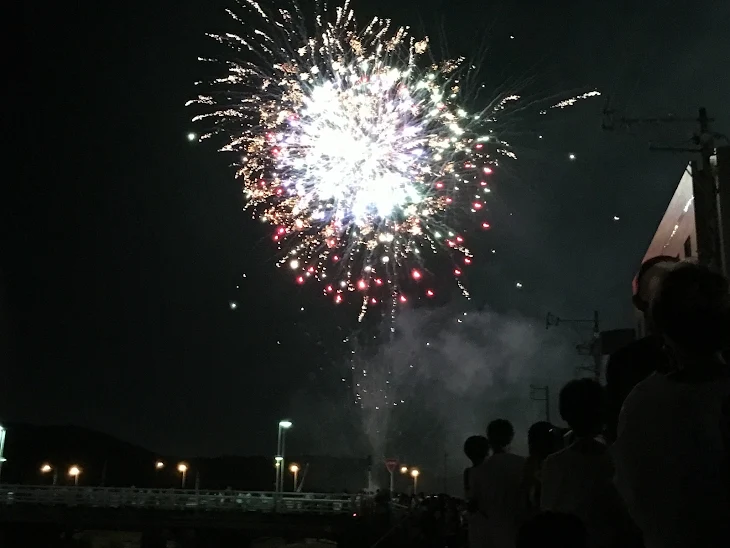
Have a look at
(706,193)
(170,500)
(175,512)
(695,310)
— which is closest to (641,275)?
(695,310)

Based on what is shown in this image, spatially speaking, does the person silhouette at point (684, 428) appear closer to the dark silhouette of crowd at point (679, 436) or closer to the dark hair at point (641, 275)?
the dark silhouette of crowd at point (679, 436)

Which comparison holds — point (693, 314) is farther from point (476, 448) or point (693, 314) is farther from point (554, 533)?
point (476, 448)

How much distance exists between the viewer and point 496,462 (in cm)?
603

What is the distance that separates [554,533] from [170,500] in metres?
35.3

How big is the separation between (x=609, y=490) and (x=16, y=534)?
39261 millimetres

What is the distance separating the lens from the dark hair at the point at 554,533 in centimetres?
254

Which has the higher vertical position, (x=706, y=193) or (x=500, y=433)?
(x=706, y=193)

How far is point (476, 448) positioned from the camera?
23.5ft

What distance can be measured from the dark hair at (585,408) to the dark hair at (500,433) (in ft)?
7.95

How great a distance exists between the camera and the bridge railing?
34250mm

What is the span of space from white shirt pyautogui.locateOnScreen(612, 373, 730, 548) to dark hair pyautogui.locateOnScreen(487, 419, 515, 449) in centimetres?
409

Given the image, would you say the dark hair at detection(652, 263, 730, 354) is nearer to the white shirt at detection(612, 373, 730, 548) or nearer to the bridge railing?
the white shirt at detection(612, 373, 730, 548)

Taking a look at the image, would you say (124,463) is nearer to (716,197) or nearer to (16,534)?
(16,534)

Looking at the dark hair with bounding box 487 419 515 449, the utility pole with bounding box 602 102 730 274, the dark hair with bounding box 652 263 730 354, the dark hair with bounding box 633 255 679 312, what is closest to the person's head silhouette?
the dark hair with bounding box 652 263 730 354
